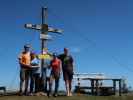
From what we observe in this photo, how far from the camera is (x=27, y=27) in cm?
1908

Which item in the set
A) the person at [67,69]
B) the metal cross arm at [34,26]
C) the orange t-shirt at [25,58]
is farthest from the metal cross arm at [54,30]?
the orange t-shirt at [25,58]

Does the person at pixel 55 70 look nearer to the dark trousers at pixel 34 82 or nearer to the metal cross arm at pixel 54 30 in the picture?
the dark trousers at pixel 34 82

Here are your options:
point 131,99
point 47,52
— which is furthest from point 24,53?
point 131,99

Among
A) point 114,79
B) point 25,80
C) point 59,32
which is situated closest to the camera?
point 25,80

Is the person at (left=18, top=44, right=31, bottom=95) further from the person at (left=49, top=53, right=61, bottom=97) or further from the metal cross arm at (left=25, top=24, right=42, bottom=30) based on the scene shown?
the metal cross arm at (left=25, top=24, right=42, bottom=30)

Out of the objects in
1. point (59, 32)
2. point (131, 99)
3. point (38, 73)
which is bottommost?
point (131, 99)

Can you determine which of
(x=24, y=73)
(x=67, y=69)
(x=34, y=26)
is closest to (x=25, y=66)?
(x=24, y=73)

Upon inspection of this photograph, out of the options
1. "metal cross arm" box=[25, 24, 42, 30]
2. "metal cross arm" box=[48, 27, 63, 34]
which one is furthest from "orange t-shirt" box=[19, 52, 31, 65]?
"metal cross arm" box=[48, 27, 63, 34]

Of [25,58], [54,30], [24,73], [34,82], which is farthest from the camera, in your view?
[54,30]

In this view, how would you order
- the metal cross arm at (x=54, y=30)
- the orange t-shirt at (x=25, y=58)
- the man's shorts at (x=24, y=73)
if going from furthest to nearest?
the metal cross arm at (x=54, y=30) < the orange t-shirt at (x=25, y=58) < the man's shorts at (x=24, y=73)

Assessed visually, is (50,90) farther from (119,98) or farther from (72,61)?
(119,98)

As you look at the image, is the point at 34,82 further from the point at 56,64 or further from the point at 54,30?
the point at 54,30

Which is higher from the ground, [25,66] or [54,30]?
[54,30]

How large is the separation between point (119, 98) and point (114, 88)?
2929mm
